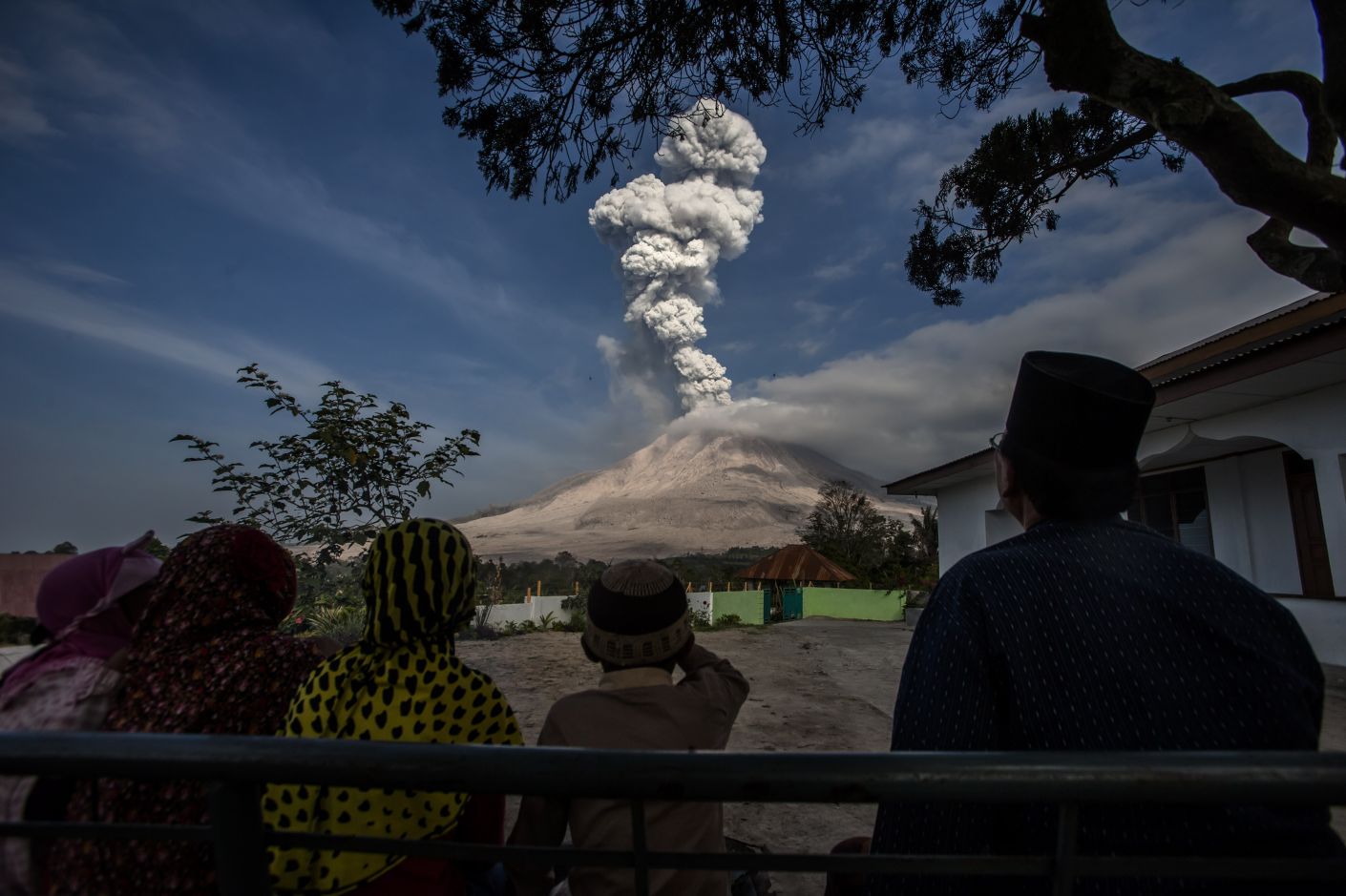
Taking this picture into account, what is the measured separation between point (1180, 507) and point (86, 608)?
1072 centimetres

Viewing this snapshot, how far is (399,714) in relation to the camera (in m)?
1.31

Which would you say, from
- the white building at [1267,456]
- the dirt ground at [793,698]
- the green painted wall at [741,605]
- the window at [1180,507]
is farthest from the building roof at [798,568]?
the white building at [1267,456]

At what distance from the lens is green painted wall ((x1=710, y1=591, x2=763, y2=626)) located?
64.2 ft

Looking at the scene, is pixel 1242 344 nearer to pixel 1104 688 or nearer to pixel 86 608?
pixel 1104 688

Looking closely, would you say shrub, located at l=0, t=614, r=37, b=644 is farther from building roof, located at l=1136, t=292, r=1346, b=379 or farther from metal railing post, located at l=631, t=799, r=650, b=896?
building roof, located at l=1136, t=292, r=1346, b=379

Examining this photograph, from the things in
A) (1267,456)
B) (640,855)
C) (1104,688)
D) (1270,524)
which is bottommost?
(640,855)

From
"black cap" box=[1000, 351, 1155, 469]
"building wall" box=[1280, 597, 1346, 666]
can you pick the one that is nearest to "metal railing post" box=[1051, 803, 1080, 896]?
"black cap" box=[1000, 351, 1155, 469]

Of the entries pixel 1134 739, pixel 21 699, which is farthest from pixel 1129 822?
pixel 21 699

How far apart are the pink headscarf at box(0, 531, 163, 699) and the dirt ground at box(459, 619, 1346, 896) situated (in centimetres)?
166

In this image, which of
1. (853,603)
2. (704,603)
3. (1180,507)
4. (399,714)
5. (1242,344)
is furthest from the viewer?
(853,603)

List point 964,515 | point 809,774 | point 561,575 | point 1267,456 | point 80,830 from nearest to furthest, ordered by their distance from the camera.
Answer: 1. point 809,774
2. point 80,830
3. point 1267,456
4. point 964,515
5. point 561,575

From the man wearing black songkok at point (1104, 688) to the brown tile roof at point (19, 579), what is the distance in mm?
13931

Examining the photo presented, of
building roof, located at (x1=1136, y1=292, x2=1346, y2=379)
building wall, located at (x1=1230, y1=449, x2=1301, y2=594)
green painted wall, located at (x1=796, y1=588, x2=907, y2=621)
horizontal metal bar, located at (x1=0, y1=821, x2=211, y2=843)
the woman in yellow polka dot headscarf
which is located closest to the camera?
horizontal metal bar, located at (x1=0, y1=821, x2=211, y2=843)

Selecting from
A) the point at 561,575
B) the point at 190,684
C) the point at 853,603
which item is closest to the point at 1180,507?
the point at 190,684
